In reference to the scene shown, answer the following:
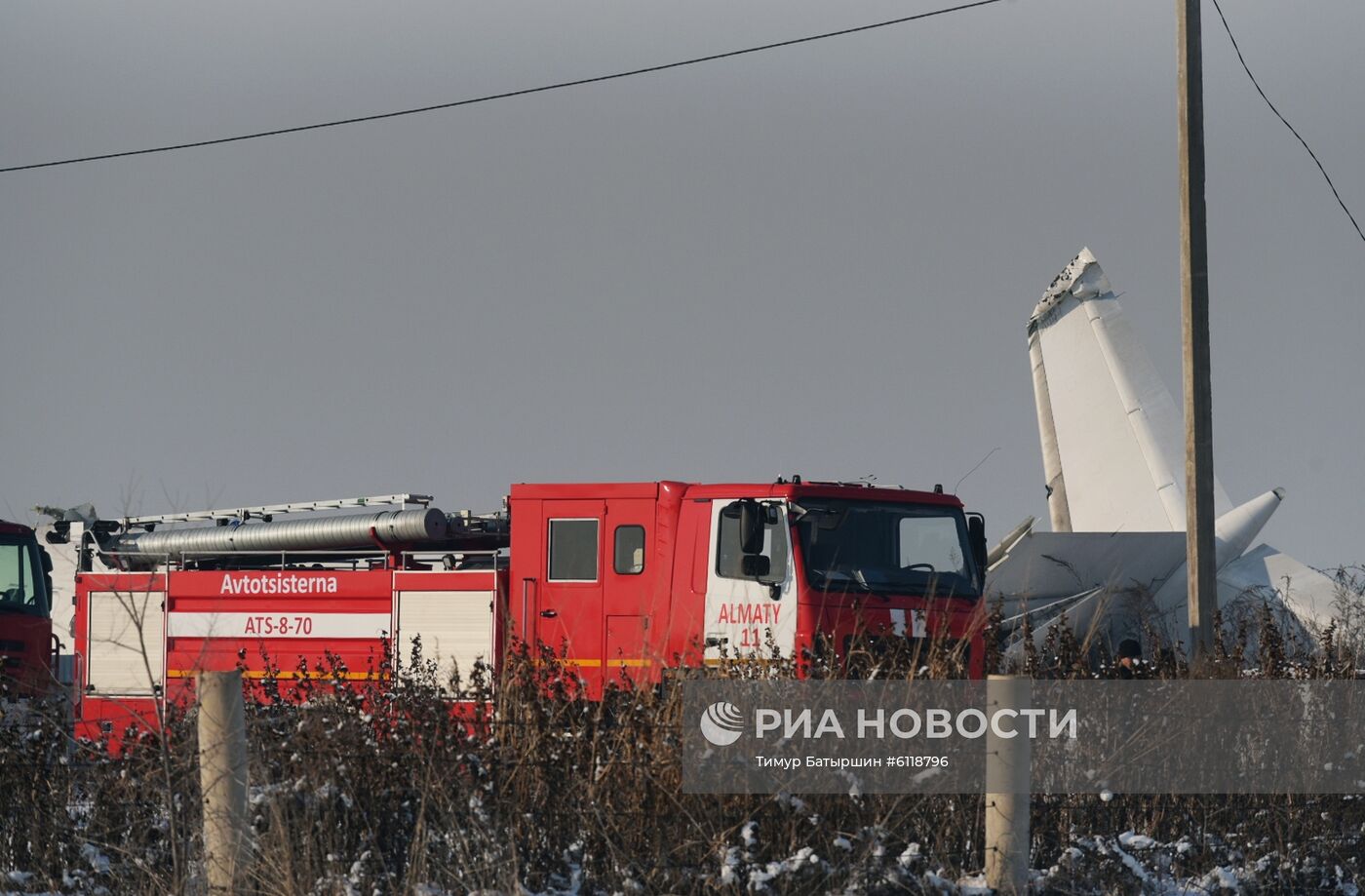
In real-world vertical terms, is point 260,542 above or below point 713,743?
above

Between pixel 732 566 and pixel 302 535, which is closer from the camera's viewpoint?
pixel 732 566

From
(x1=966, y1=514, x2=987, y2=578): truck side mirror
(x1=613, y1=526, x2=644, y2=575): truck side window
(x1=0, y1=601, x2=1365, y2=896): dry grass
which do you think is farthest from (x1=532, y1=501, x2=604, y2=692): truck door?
(x1=0, y1=601, x2=1365, y2=896): dry grass

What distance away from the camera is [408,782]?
8.48 metres

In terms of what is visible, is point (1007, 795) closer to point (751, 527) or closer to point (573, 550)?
point (751, 527)

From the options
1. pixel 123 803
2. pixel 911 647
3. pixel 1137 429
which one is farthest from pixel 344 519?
pixel 1137 429

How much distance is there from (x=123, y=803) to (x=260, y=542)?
7.71 meters

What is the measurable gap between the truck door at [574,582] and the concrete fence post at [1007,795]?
22.8ft

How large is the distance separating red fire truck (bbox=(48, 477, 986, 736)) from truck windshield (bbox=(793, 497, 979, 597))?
0.02m

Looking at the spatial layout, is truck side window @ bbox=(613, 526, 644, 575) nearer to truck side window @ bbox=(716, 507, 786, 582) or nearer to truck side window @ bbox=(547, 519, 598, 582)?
truck side window @ bbox=(547, 519, 598, 582)

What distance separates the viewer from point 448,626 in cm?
1494

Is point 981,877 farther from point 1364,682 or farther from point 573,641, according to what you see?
point 573,641

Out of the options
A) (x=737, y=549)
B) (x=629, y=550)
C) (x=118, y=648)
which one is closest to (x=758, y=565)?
(x=737, y=549)

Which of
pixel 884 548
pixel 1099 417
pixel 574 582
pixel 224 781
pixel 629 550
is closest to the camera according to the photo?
pixel 224 781

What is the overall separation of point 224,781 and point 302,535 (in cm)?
923
